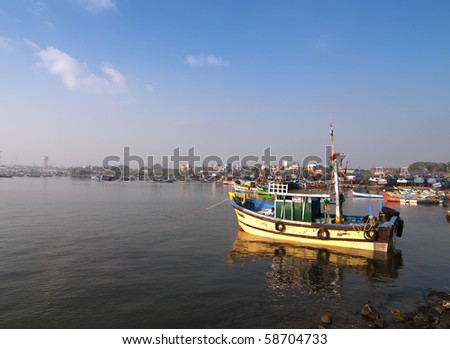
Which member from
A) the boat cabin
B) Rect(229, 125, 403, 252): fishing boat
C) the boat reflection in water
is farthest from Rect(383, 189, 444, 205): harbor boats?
the boat cabin

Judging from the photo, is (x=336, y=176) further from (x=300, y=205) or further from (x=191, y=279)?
(x=191, y=279)

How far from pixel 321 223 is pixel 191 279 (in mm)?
12565

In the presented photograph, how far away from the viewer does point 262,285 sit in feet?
57.3

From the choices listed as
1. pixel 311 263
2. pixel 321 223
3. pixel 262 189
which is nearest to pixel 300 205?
pixel 321 223

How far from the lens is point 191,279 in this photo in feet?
59.3

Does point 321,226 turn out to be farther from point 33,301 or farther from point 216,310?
point 33,301

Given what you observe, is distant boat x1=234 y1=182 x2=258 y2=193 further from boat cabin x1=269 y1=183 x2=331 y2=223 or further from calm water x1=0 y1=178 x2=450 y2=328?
boat cabin x1=269 y1=183 x2=331 y2=223

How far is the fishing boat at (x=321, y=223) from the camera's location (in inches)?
933

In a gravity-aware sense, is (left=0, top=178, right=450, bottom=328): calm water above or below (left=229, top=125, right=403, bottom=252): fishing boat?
below

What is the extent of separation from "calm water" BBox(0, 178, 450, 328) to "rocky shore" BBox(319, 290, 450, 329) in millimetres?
396

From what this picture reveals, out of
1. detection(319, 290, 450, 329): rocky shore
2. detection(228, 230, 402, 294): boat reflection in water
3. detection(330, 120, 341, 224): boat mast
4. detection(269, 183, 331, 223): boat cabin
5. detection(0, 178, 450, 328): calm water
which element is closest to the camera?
detection(319, 290, 450, 329): rocky shore

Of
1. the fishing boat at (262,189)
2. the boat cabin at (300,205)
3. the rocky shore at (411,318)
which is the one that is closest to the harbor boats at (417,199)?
the fishing boat at (262,189)

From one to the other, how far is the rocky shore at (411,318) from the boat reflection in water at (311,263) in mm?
3389

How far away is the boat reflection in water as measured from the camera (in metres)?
18.1
